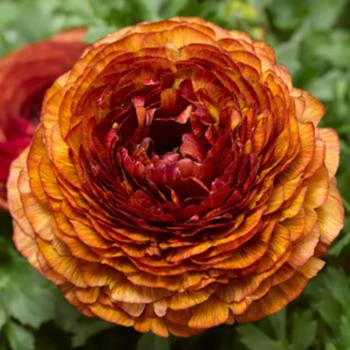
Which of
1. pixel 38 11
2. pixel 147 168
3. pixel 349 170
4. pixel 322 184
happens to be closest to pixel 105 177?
pixel 147 168

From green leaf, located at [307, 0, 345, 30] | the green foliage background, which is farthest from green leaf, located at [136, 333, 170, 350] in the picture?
green leaf, located at [307, 0, 345, 30]

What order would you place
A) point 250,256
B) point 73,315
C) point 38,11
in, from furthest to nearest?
point 38,11, point 73,315, point 250,256

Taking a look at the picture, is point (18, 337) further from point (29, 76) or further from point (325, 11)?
point (325, 11)

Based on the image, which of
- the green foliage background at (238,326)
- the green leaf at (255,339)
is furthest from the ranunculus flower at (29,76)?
the green leaf at (255,339)

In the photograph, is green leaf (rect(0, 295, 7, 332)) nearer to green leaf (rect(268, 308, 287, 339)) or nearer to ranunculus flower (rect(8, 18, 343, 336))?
ranunculus flower (rect(8, 18, 343, 336))

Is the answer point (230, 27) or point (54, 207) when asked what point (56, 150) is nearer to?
point (54, 207)

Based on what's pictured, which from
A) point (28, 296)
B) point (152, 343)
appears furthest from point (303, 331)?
point (28, 296)

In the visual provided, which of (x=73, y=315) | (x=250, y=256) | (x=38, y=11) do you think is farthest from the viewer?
(x=38, y=11)
